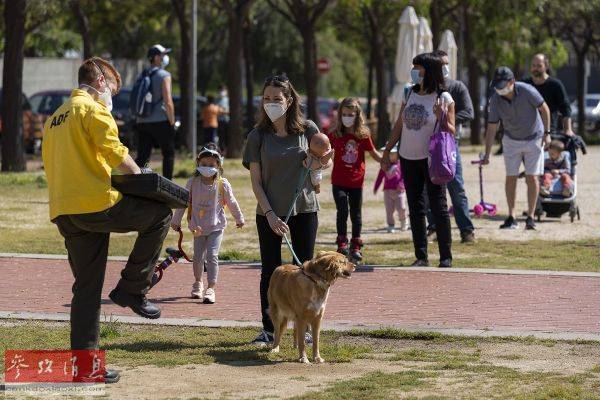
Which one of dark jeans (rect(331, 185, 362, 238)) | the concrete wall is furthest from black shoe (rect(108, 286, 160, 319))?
the concrete wall

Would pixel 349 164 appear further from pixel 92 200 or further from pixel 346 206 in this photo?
pixel 92 200

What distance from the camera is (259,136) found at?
8.63 meters

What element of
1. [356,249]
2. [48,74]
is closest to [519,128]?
[356,249]

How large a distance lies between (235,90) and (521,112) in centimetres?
1684

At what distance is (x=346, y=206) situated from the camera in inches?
532

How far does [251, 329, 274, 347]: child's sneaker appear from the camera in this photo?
8712mm

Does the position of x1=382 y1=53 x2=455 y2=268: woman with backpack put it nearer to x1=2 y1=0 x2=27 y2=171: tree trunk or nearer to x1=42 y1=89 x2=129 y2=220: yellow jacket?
x1=42 y1=89 x2=129 y2=220: yellow jacket

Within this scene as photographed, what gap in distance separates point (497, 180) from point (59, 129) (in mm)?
17704

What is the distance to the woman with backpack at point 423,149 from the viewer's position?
12.5 metres

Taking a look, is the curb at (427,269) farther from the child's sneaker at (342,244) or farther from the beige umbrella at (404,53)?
the beige umbrella at (404,53)

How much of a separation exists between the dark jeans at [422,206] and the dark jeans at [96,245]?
17.3ft

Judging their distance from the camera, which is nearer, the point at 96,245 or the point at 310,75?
the point at 96,245

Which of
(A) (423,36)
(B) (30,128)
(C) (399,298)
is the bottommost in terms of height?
(C) (399,298)

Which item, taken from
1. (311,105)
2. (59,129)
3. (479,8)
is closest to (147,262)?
(59,129)
